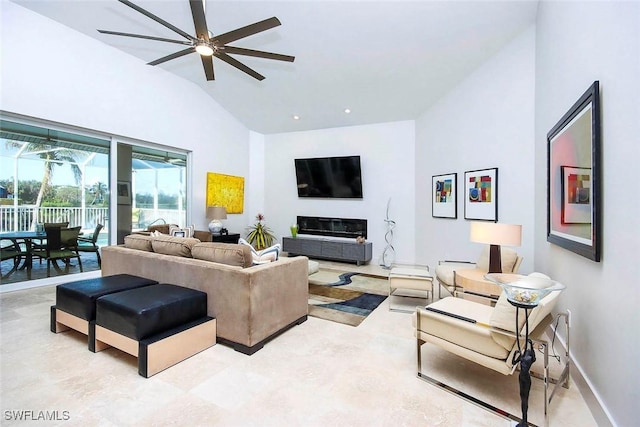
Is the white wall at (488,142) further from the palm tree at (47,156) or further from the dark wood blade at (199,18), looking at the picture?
the palm tree at (47,156)

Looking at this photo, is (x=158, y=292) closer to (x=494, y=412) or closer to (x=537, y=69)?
(x=494, y=412)

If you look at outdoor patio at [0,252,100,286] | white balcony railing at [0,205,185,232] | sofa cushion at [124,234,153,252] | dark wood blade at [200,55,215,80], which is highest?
dark wood blade at [200,55,215,80]

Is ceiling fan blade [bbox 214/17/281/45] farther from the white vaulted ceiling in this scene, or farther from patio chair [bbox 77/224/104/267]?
patio chair [bbox 77/224/104/267]

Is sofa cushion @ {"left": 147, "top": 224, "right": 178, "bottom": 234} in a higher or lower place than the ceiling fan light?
lower

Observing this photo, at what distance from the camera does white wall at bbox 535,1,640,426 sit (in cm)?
148

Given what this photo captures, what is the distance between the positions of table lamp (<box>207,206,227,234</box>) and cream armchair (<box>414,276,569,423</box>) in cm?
494

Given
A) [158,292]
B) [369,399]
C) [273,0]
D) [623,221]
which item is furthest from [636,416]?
[273,0]

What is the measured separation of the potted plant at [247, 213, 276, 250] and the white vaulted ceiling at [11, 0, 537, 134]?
3159mm

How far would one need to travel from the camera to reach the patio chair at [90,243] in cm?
465

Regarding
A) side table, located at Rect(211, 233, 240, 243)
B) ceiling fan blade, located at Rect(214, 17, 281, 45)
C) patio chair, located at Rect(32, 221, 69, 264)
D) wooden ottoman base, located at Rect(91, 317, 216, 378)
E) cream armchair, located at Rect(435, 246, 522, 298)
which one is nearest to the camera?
wooden ottoman base, located at Rect(91, 317, 216, 378)

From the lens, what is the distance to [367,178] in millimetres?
6520

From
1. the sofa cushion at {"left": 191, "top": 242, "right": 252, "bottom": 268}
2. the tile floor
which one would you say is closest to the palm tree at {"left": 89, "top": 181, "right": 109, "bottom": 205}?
the tile floor

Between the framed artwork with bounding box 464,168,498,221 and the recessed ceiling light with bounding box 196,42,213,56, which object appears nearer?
the recessed ceiling light with bounding box 196,42,213,56

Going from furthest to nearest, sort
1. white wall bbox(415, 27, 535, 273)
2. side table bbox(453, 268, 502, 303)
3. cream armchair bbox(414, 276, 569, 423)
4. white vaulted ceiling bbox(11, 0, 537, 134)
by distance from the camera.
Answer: white wall bbox(415, 27, 535, 273) < white vaulted ceiling bbox(11, 0, 537, 134) < side table bbox(453, 268, 502, 303) < cream armchair bbox(414, 276, 569, 423)
